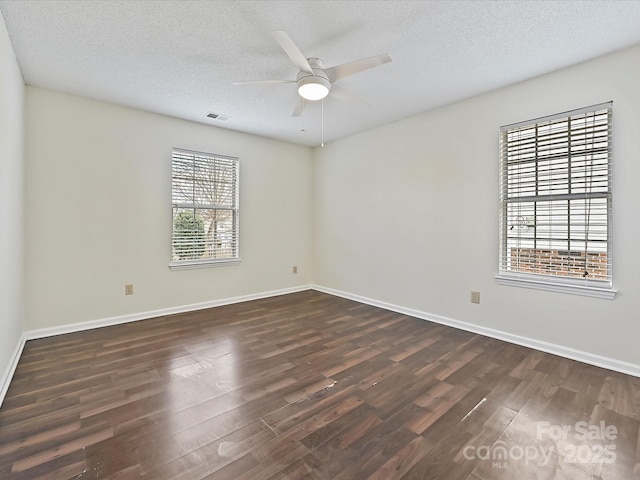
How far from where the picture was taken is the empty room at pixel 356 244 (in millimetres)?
1677

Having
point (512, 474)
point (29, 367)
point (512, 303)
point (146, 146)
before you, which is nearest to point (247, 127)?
point (146, 146)

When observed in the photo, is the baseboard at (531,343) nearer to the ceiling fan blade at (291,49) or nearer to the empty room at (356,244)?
the empty room at (356,244)

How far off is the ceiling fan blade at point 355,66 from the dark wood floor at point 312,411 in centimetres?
230

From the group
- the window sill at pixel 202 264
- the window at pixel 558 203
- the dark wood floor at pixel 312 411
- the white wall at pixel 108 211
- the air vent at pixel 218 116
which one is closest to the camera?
the dark wood floor at pixel 312 411

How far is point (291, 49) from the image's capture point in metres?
2.01

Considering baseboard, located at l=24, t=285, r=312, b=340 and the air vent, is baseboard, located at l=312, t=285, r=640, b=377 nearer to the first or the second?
baseboard, located at l=24, t=285, r=312, b=340

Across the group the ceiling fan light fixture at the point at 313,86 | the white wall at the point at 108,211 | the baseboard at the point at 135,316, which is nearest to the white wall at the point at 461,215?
the baseboard at the point at 135,316

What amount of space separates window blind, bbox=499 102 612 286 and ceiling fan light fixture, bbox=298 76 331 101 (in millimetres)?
1900

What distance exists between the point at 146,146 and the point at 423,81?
10.6ft

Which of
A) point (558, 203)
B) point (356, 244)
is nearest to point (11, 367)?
point (356, 244)

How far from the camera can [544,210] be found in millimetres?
2844

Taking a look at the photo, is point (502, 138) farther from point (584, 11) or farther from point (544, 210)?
point (584, 11)

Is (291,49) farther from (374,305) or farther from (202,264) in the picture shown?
(374,305)

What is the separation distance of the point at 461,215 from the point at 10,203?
163 inches
